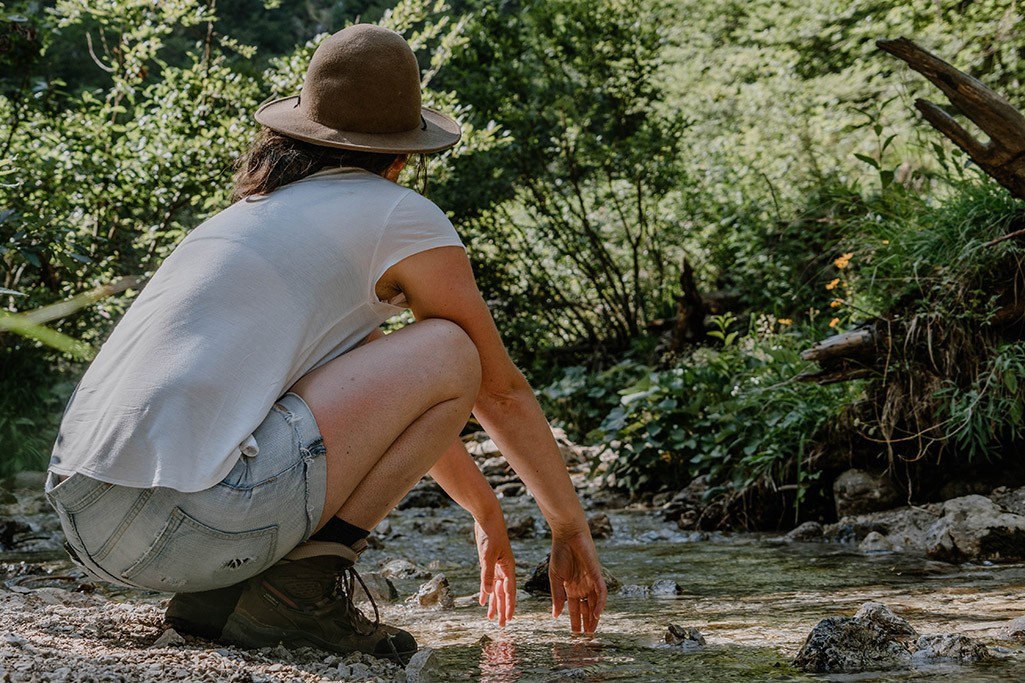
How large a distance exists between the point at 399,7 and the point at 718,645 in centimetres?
560

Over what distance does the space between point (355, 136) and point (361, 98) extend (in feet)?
0.23

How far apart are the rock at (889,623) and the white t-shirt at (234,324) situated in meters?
1.06

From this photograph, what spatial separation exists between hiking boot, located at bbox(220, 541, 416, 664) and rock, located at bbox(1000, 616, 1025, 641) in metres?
1.25

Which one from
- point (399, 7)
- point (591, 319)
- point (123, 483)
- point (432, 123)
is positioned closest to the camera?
point (123, 483)

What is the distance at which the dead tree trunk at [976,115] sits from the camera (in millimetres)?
3141

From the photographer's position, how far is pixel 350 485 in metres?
1.70

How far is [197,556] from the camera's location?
158 cm

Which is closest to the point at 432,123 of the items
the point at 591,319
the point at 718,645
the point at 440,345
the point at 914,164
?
the point at 440,345

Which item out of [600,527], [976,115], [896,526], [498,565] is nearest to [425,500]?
[600,527]

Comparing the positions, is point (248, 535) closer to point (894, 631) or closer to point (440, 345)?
point (440, 345)

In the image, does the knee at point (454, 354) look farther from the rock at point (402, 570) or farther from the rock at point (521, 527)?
the rock at point (521, 527)

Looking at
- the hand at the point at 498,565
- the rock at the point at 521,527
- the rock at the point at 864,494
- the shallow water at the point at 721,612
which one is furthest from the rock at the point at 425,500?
the hand at the point at 498,565

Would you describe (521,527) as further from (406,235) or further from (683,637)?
(406,235)

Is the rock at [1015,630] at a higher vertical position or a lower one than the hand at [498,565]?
lower
